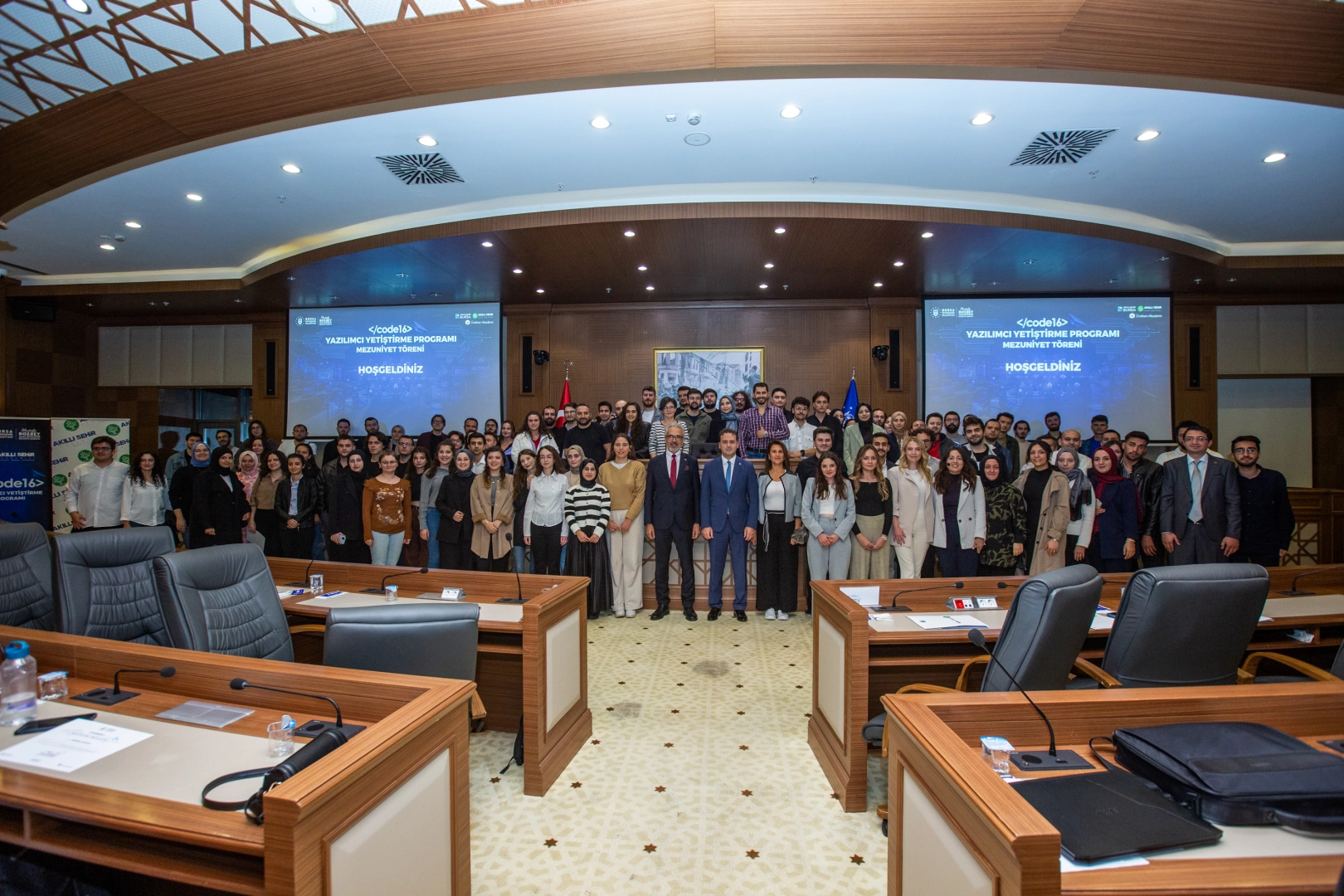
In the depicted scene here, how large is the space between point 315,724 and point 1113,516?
17.3 ft

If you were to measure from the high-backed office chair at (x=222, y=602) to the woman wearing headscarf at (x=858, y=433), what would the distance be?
201 inches

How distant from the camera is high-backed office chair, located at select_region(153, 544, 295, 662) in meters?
2.15

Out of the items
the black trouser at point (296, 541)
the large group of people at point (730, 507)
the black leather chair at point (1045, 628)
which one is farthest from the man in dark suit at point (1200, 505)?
the black trouser at point (296, 541)

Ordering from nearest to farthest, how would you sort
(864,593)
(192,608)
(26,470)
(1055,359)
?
(192,608)
(864,593)
(26,470)
(1055,359)

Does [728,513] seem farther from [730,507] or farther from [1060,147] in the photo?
[1060,147]

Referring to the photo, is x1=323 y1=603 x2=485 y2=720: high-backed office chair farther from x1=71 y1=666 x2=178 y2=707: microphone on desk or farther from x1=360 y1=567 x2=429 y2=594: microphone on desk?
x1=360 y1=567 x2=429 y2=594: microphone on desk

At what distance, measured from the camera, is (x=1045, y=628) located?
1.77 metres

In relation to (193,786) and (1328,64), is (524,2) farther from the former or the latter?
(1328,64)

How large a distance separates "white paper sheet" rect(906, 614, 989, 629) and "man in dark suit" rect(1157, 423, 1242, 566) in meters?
2.99

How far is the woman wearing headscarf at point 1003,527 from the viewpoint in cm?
452

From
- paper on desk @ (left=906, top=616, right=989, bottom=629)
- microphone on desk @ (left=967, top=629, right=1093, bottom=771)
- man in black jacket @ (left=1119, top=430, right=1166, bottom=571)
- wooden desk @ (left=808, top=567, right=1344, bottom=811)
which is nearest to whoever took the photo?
microphone on desk @ (left=967, top=629, right=1093, bottom=771)

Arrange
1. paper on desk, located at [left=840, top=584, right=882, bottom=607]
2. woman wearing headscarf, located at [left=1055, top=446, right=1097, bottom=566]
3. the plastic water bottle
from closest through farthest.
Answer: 1. the plastic water bottle
2. paper on desk, located at [left=840, top=584, right=882, bottom=607]
3. woman wearing headscarf, located at [left=1055, top=446, right=1097, bottom=566]

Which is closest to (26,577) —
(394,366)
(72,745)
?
(72,745)

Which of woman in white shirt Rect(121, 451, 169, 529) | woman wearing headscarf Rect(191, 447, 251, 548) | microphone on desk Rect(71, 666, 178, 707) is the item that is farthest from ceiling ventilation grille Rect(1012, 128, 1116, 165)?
woman in white shirt Rect(121, 451, 169, 529)
